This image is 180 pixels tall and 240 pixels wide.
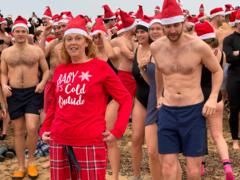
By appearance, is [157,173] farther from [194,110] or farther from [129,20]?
[129,20]

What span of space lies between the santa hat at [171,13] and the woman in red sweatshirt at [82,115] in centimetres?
86

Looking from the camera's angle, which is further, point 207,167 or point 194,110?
point 207,167

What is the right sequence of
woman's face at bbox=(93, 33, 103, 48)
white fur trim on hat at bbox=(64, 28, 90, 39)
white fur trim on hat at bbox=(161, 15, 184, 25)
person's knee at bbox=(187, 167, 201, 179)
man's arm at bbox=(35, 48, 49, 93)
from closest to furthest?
white fur trim on hat at bbox=(64, 28, 90, 39), white fur trim on hat at bbox=(161, 15, 184, 25), person's knee at bbox=(187, 167, 201, 179), woman's face at bbox=(93, 33, 103, 48), man's arm at bbox=(35, 48, 49, 93)

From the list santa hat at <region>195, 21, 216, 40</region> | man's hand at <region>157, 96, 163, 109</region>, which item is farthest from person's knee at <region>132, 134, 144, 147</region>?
santa hat at <region>195, 21, 216, 40</region>

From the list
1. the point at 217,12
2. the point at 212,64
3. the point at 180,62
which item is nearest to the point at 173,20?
the point at 180,62

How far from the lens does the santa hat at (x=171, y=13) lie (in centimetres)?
430

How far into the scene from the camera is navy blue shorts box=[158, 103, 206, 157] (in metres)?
4.38

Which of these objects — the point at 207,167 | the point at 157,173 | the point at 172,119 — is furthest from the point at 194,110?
the point at 207,167

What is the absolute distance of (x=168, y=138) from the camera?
4.43 m

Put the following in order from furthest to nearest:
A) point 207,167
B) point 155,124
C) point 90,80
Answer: point 207,167 < point 155,124 < point 90,80

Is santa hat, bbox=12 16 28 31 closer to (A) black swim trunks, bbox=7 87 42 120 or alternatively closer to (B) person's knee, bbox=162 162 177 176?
(A) black swim trunks, bbox=7 87 42 120

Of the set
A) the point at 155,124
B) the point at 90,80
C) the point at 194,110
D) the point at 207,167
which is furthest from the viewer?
the point at 207,167

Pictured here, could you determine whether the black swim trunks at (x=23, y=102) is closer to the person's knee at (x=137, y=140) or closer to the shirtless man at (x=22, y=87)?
the shirtless man at (x=22, y=87)

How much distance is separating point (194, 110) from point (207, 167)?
2211 millimetres
